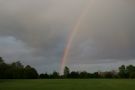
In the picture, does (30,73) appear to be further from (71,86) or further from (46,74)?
(71,86)

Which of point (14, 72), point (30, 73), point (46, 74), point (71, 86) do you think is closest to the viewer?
point (71, 86)

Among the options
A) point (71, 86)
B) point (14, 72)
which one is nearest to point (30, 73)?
point (14, 72)

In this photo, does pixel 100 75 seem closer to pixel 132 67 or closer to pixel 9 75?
pixel 132 67

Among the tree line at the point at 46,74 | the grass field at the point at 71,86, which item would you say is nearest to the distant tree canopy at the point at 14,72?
the tree line at the point at 46,74

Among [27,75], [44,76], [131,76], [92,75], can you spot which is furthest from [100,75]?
[27,75]

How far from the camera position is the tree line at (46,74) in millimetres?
122144

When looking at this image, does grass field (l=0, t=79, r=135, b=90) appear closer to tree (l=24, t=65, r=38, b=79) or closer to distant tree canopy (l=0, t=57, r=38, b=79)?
distant tree canopy (l=0, t=57, r=38, b=79)

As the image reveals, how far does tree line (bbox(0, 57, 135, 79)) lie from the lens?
122144mm

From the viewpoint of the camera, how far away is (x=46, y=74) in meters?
145

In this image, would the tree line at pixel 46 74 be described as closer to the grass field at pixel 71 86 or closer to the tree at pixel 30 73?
the tree at pixel 30 73

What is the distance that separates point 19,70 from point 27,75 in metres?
5.33

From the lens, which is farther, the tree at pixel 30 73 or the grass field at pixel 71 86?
the tree at pixel 30 73

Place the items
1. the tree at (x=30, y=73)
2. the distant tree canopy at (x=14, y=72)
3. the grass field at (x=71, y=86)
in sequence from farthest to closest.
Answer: the tree at (x=30, y=73) → the distant tree canopy at (x=14, y=72) → the grass field at (x=71, y=86)

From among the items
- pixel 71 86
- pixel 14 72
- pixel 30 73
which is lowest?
pixel 71 86
